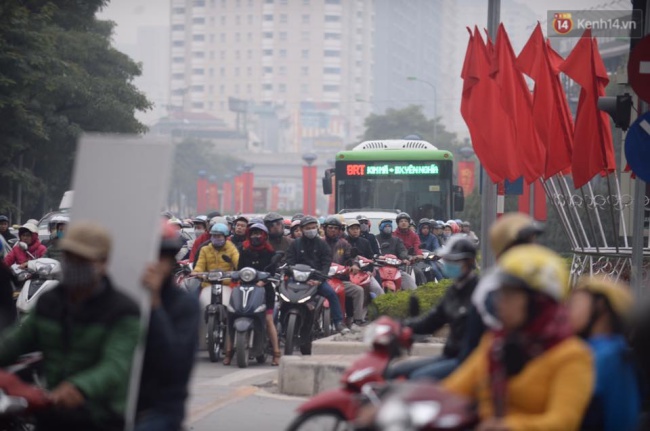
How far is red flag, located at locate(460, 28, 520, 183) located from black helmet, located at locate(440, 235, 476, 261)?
1079 centimetres

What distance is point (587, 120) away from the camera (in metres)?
17.1

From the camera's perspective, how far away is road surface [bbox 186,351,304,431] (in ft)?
33.5

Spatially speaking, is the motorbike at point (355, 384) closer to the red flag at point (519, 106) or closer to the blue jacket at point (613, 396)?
the blue jacket at point (613, 396)

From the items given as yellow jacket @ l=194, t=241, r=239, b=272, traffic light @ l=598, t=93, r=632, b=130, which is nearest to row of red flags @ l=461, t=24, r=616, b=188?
yellow jacket @ l=194, t=241, r=239, b=272

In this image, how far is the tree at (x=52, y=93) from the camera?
1394 inches

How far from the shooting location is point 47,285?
14.2m

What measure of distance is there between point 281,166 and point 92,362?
187001mm

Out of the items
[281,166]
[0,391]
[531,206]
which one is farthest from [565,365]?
[281,166]

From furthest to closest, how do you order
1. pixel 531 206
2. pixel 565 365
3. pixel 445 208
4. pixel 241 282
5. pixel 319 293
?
A: pixel 531 206 < pixel 445 208 < pixel 319 293 < pixel 241 282 < pixel 565 365

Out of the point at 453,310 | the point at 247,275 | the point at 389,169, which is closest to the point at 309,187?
the point at 389,169

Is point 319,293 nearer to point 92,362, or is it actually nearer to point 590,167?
point 590,167

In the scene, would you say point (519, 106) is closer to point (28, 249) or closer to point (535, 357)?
point (28, 249)

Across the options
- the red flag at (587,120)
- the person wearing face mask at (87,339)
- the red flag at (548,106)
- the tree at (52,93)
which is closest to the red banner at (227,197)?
the tree at (52,93)

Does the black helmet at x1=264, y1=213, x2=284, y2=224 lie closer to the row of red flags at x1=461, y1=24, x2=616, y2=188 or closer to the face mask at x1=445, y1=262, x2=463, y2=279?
the row of red flags at x1=461, y1=24, x2=616, y2=188
